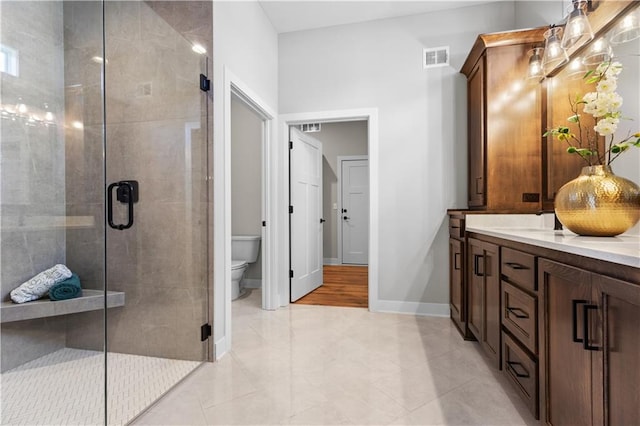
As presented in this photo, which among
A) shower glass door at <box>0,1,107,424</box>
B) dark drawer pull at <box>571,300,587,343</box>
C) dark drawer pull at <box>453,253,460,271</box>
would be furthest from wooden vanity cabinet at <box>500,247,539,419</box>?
shower glass door at <box>0,1,107,424</box>

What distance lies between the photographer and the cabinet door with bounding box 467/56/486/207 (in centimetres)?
262

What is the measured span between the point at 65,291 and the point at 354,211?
484 centimetres

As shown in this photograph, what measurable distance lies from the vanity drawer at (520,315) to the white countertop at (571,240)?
25 cm

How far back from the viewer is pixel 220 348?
2244 mm

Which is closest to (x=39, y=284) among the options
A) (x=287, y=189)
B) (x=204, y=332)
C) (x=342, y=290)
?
(x=204, y=332)

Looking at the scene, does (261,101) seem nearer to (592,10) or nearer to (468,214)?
(468,214)

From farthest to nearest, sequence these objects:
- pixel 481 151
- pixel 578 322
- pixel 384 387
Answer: pixel 481 151 → pixel 384 387 → pixel 578 322

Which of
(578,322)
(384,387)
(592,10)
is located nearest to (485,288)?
Answer: (384,387)

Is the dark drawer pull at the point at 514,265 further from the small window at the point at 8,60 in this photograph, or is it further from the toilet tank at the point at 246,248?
the toilet tank at the point at 246,248

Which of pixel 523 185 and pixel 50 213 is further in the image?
pixel 523 185

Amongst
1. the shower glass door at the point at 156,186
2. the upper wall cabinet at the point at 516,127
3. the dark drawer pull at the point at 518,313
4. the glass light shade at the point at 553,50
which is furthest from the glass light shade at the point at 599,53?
the shower glass door at the point at 156,186

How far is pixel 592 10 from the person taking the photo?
184cm

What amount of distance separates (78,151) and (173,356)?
1428 mm

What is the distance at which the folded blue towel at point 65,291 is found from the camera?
6.42 feet
